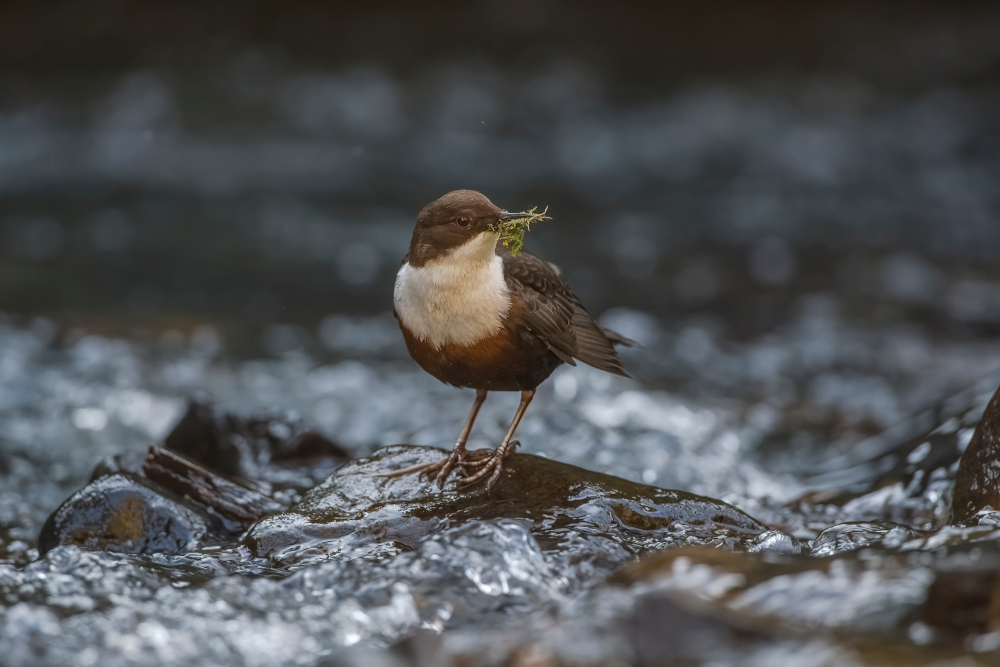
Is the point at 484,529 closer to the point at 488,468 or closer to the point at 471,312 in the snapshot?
the point at 488,468

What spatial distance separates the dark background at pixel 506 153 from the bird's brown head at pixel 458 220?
13.7 feet

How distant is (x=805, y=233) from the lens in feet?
31.6

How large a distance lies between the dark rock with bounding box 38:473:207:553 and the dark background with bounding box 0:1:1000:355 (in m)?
3.97

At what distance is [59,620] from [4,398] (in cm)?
397

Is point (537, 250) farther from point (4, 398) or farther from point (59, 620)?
point (59, 620)

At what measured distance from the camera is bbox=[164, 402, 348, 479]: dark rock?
4727 mm

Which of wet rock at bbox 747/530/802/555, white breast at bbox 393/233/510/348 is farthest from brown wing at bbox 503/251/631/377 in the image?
wet rock at bbox 747/530/802/555

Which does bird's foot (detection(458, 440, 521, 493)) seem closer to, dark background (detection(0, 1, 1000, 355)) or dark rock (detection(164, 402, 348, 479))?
dark rock (detection(164, 402, 348, 479))

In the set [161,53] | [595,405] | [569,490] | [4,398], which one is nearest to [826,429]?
[595,405]

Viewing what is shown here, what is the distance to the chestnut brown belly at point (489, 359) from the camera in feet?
11.4

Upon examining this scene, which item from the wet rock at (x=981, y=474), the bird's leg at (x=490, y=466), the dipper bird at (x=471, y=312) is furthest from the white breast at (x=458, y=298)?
the wet rock at (x=981, y=474)

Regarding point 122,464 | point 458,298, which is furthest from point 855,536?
point 122,464

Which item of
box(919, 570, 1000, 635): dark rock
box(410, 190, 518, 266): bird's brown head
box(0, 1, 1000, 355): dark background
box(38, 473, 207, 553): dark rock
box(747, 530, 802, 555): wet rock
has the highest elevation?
box(0, 1, 1000, 355): dark background

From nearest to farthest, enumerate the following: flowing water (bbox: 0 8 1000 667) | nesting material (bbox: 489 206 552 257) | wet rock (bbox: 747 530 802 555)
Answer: flowing water (bbox: 0 8 1000 667) < wet rock (bbox: 747 530 802 555) < nesting material (bbox: 489 206 552 257)
